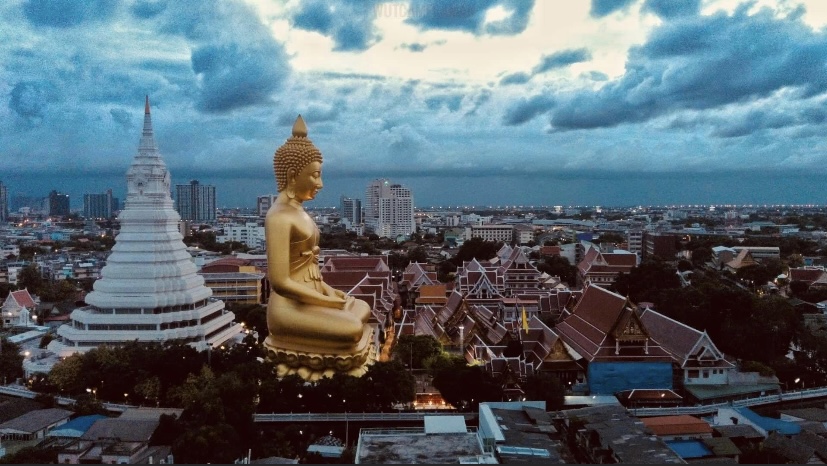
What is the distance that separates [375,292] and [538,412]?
13.4 metres

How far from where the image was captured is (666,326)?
765 inches

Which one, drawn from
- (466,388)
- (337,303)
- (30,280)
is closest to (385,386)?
(337,303)

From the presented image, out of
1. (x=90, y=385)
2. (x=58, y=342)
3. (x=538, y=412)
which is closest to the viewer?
(x=538, y=412)

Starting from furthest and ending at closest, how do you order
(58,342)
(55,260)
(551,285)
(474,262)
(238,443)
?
(55,260)
(551,285)
(474,262)
(58,342)
(238,443)

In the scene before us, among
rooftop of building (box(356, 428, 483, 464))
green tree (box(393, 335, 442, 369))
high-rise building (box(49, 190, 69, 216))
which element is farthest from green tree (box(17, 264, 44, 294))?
high-rise building (box(49, 190, 69, 216))

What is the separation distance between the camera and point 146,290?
18.9 metres

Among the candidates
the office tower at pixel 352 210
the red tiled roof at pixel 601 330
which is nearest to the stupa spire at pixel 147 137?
the red tiled roof at pixel 601 330

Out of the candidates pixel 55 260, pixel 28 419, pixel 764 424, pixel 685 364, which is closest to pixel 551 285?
pixel 685 364

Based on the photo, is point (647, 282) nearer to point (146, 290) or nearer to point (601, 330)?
point (601, 330)

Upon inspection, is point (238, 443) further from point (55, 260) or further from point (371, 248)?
point (371, 248)

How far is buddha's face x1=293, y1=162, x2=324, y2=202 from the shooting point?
42.4 feet

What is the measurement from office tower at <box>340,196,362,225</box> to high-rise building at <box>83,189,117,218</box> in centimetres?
5081

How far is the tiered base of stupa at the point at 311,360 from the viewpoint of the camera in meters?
13.0

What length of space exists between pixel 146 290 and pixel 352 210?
106165 mm
